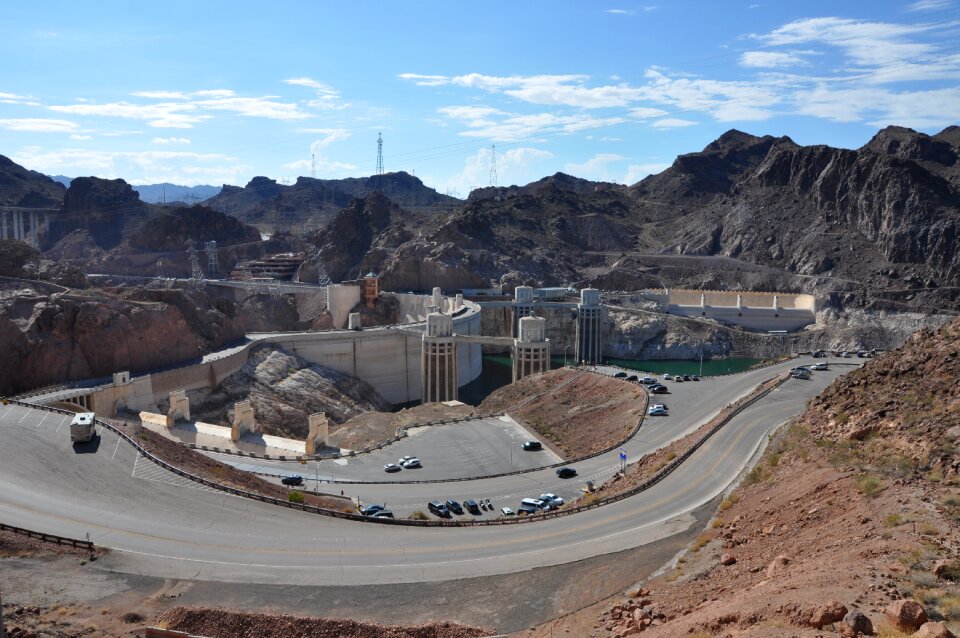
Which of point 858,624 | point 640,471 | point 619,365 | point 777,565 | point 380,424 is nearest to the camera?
point 858,624

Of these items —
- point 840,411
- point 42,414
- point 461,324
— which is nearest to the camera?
point 840,411

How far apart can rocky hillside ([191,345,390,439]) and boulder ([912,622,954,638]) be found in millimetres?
57705

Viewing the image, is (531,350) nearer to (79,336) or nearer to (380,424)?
(380,424)

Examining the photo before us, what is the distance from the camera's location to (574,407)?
57.0 meters

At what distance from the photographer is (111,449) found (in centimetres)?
3584

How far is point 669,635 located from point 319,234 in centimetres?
16310

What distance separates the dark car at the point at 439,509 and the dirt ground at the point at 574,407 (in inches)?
546

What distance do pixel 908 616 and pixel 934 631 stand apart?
0.82 metres

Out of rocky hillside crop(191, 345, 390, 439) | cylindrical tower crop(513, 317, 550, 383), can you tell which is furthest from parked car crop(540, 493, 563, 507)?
cylindrical tower crop(513, 317, 550, 383)

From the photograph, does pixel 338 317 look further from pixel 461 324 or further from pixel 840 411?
pixel 840 411

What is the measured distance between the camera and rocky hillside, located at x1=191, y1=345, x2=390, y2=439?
67250mm

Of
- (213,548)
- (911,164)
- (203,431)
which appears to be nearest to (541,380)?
(203,431)

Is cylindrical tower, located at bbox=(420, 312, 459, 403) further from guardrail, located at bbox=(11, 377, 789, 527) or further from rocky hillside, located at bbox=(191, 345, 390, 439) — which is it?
guardrail, located at bbox=(11, 377, 789, 527)

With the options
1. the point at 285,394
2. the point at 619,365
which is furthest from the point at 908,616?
the point at 619,365
